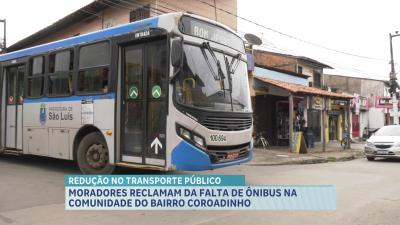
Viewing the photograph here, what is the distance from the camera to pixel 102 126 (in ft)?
32.1

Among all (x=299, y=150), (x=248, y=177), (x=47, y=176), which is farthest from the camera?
(x=299, y=150)

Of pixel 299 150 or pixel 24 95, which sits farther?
pixel 299 150

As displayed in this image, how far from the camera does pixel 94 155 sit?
1005 cm

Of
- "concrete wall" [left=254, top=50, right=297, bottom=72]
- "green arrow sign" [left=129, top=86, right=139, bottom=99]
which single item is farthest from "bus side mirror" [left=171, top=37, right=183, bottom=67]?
"concrete wall" [left=254, top=50, right=297, bottom=72]

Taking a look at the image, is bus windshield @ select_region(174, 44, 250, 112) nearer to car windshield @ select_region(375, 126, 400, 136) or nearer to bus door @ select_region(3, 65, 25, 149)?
bus door @ select_region(3, 65, 25, 149)

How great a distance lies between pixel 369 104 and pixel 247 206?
122 feet

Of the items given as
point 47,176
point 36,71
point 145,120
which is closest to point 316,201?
point 145,120

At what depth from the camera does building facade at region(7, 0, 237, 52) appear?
72.2 feet

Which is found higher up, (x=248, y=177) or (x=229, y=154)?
(x=229, y=154)

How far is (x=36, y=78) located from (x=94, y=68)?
2.61 m

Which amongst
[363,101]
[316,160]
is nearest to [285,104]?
[316,160]

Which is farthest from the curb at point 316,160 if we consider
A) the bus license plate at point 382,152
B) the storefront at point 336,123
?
the storefront at point 336,123

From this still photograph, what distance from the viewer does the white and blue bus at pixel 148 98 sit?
8430mm

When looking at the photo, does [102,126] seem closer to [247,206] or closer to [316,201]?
[247,206]
